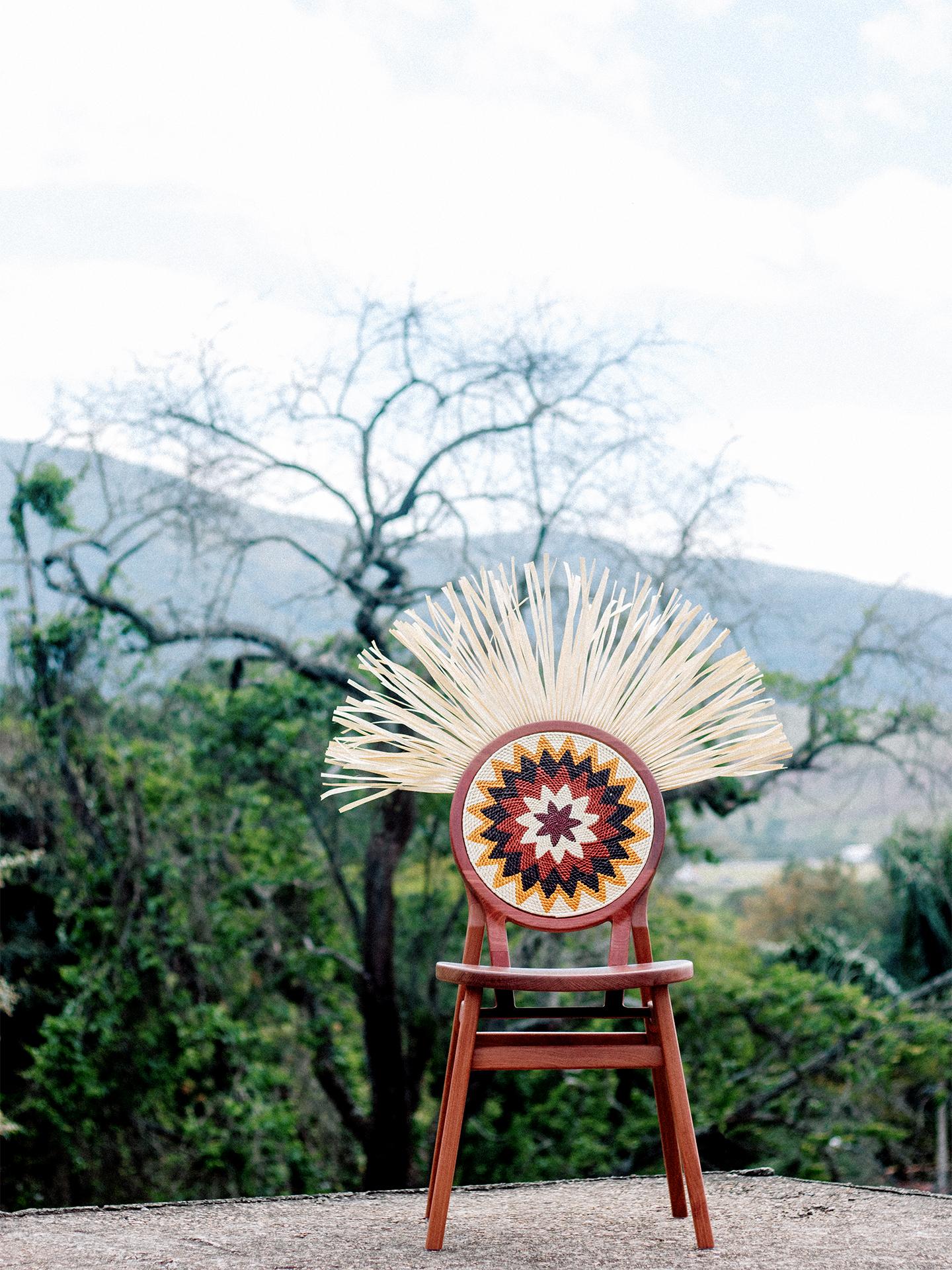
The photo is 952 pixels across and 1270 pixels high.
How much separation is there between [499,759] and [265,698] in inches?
159

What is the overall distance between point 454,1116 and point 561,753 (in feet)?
2.27

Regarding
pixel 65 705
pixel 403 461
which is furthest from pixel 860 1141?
pixel 65 705

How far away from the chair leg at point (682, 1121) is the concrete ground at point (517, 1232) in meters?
0.05

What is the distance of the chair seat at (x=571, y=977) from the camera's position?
2.09 metres

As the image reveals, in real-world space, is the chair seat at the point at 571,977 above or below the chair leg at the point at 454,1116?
above

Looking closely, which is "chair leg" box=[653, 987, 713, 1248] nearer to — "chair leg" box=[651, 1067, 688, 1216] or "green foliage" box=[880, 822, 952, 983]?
"chair leg" box=[651, 1067, 688, 1216]

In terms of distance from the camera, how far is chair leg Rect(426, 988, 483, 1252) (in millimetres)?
2115

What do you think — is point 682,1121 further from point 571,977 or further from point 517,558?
point 517,558

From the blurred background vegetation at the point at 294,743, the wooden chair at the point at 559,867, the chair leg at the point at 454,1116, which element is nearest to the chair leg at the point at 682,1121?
the wooden chair at the point at 559,867

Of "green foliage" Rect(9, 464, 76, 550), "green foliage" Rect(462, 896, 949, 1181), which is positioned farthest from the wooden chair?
"green foliage" Rect(9, 464, 76, 550)

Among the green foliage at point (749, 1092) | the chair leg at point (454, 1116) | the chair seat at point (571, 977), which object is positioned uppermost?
the chair seat at point (571, 977)

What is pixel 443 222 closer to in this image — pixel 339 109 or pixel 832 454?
pixel 339 109

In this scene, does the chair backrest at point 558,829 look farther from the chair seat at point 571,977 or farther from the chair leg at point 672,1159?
the chair leg at point 672,1159

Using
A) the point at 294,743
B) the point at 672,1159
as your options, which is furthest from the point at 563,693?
the point at 294,743
